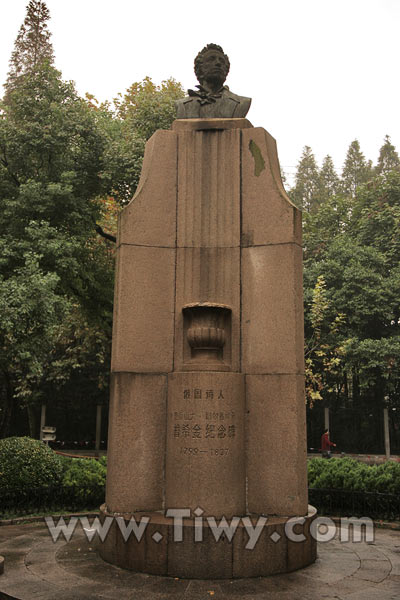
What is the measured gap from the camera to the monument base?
6.27m

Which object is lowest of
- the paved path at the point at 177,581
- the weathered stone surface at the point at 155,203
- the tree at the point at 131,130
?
the paved path at the point at 177,581

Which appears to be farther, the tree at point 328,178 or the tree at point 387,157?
the tree at point 328,178

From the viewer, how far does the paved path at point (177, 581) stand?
5660 mm

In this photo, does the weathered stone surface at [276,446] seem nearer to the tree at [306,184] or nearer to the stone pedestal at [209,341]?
the stone pedestal at [209,341]

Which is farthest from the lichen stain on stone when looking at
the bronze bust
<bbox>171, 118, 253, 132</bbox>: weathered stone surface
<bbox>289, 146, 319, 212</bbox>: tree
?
<bbox>289, 146, 319, 212</bbox>: tree

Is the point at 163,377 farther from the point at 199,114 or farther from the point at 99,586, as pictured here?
the point at 199,114

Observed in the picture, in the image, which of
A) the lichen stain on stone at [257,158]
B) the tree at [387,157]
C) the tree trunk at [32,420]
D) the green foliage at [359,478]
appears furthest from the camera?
→ the tree at [387,157]

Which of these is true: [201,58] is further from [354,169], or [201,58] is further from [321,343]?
[354,169]

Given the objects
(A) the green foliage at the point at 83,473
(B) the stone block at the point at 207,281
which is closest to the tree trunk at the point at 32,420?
(A) the green foliage at the point at 83,473

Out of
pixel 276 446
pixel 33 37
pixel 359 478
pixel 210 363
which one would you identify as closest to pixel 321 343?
pixel 359 478

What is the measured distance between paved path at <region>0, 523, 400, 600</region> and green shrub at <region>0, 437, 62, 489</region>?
3207 mm

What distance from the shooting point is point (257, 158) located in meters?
8.19

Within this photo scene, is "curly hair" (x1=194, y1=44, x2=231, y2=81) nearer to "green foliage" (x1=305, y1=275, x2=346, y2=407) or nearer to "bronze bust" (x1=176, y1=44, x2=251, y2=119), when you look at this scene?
"bronze bust" (x1=176, y1=44, x2=251, y2=119)

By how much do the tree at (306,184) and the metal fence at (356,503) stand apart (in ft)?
127
